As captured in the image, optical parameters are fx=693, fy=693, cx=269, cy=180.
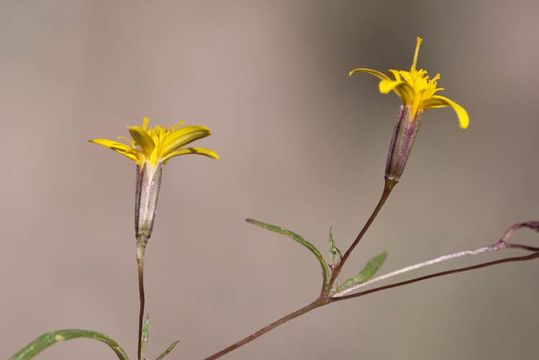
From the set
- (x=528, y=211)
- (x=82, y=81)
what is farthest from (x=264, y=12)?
(x=528, y=211)

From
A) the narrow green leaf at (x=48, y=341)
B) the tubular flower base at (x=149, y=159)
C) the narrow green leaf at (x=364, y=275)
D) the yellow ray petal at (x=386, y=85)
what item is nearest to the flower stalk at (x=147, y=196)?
the tubular flower base at (x=149, y=159)

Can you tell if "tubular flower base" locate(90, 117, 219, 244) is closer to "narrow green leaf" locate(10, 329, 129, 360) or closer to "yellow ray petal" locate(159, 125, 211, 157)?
"yellow ray petal" locate(159, 125, 211, 157)

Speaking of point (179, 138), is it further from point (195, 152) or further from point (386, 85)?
point (386, 85)

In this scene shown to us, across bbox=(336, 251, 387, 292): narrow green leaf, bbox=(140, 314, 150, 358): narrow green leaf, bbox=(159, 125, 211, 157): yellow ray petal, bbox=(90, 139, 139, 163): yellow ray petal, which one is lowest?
bbox=(140, 314, 150, 358): narrow green leaf

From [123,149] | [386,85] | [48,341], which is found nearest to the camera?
[48,341]

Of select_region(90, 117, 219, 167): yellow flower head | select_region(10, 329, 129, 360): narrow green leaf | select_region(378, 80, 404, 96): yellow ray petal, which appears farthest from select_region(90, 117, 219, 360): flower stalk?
select_region(378, 80, 404, 96): yellow ray petal

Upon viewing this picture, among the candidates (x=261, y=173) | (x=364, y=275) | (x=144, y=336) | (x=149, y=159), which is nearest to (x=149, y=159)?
(x=149, y=159)

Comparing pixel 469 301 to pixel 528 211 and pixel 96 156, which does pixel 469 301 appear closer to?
pixel 528 211

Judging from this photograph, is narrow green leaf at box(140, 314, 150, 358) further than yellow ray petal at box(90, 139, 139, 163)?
No
